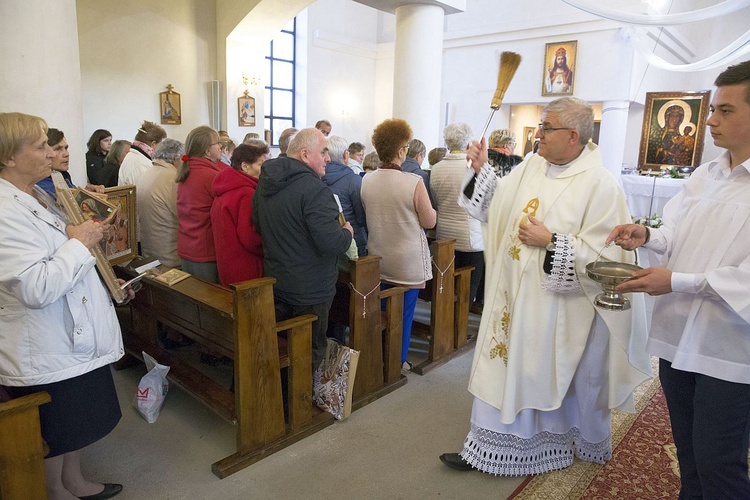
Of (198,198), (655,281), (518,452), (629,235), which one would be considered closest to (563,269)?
(629,235)

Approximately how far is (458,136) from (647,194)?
22.4ft

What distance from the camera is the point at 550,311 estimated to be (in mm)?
2371

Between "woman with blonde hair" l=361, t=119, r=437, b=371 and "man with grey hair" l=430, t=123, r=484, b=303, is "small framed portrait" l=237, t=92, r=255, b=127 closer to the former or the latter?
"man with grey hair" l=430, t=123, r=484, b=303

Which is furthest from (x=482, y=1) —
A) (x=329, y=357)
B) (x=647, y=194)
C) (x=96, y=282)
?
(x=96, y=282)

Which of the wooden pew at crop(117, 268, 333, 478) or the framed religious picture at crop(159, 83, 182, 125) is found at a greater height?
the framed religious picture at crop(159, 83, 182, 125)

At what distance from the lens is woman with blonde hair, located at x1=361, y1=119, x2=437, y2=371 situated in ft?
11.1

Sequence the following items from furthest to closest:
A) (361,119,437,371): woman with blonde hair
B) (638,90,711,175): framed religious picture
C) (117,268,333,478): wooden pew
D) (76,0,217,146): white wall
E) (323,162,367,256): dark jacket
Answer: (638,90,711,175): framed religious picture → (76,0,217,146): white wall → (323,162,367,256): dark jacket → (361,119,437,371): woman with blonde hair → (117,268,333,478): wooden pew

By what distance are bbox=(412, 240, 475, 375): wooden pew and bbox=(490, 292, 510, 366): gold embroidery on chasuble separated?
1293 mm

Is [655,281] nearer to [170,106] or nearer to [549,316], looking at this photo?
[549,316]

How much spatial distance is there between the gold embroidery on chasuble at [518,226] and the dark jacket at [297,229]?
829 mm

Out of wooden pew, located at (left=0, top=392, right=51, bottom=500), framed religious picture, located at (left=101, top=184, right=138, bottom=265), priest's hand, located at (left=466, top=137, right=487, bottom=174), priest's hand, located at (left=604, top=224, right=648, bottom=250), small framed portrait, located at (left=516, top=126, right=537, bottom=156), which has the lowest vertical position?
wooden pew, located at (left=0, top=392, right=51, bottom=500)

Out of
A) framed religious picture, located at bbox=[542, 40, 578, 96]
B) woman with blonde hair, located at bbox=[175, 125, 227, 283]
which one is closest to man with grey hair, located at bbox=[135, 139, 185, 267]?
woman with blonde hair, located at bbox=[175, 125, 227, 283]

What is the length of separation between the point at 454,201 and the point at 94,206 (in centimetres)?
260

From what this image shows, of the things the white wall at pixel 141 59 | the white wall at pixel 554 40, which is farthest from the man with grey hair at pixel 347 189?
the white wall at pixel 554 40
